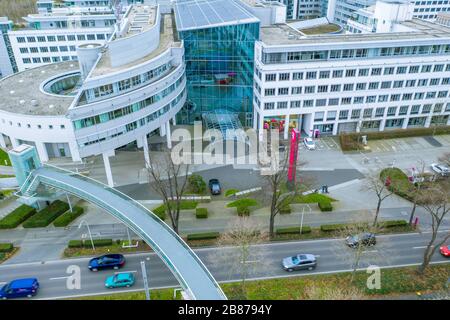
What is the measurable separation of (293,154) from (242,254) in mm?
17111

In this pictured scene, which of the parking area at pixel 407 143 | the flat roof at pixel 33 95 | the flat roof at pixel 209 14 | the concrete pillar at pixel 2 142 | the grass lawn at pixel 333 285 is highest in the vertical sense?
the flat roof at pixel 209 14

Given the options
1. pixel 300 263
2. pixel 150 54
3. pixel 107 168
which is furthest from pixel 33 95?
pixel 300 263

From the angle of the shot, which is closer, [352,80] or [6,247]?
[6,247]

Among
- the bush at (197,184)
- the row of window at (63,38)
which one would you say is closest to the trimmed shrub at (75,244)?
the bush at (197,184)

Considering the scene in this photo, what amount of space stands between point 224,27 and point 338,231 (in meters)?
39.6

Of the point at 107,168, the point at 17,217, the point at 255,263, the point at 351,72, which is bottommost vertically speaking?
the point at 255,263

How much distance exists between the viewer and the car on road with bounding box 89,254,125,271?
37781 mm

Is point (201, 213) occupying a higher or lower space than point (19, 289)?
higher

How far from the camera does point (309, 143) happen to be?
206ft

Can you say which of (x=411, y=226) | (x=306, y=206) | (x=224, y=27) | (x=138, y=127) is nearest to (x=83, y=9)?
(x=224, y=27)

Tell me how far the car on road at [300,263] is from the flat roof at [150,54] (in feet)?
120

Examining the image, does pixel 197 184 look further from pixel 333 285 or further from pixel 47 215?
pixel 333 285

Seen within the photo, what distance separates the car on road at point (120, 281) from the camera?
3562 centimetres

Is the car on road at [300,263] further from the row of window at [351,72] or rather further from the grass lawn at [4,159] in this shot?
the grass lawn at [4,159]
